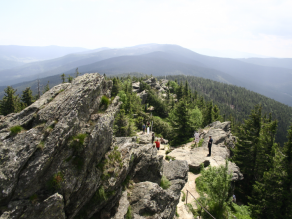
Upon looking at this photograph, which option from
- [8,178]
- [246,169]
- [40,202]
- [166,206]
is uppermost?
[8,178]

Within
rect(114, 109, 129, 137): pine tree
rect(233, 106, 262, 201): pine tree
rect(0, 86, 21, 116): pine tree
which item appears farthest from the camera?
rect(0, 86, 21, 116): pine tree

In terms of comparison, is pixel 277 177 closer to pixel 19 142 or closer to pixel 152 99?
pixel 19 142

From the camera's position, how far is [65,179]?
7051mm

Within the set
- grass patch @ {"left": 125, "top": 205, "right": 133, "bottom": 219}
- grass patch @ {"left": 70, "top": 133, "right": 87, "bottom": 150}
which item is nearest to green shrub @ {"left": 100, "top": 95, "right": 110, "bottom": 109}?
grass patch @ {"left": 70, "top": 133, "right": 87, "bottom": 150}

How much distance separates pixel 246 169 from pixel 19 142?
99.9 ft

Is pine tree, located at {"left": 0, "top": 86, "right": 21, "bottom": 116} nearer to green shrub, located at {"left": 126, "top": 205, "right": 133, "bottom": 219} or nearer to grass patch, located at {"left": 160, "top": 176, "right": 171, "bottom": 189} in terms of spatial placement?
grass patch, located at {"left": 160, "top": 176, "right": 171, "bottom": 189}

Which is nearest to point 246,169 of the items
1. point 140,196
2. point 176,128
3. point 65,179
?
point 176,128

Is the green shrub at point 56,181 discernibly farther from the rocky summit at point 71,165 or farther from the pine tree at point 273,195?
the pine tree at point 273,195

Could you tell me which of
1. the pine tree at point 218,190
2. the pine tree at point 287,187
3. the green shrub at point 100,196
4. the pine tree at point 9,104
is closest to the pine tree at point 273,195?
the pine tree at point 287,187

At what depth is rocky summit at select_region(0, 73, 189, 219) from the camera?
6.20 metres

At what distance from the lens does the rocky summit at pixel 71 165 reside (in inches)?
244

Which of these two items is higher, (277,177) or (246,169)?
(277,177)

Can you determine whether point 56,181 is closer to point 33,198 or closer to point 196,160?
point 33,198

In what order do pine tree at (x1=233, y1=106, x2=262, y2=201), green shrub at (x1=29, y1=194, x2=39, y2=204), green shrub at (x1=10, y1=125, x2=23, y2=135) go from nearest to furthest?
green shrub at (x1=29, y1=194, x2=39, y2=204), green shrub at (x1=10, y1=125, x2=23, y2=135), pine tree at (x1=233, y1=106, x2=262, y2=201)
